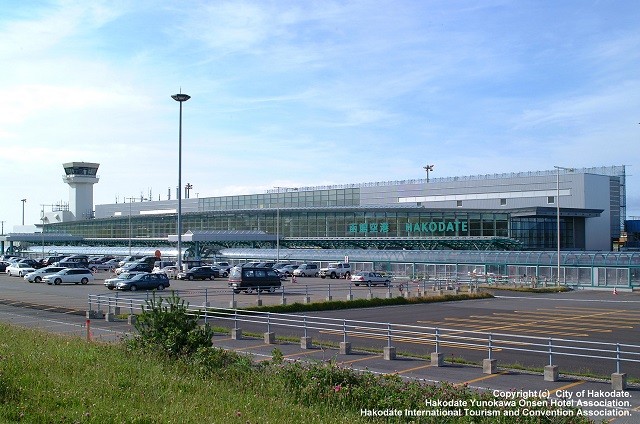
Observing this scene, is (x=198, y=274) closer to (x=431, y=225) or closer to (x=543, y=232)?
(x=431, y=225)

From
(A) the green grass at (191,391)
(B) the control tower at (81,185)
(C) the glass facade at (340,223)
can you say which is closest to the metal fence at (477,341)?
(A) the green grass at (191,391)

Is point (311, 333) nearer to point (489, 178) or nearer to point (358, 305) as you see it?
point (358, 305)

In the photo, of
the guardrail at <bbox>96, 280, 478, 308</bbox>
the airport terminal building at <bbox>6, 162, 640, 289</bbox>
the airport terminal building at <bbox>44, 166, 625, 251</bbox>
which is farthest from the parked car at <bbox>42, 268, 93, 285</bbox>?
the airport terminal building at <bbox>6, 162, 640, 289</bbox>

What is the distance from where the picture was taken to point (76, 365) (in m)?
13.1

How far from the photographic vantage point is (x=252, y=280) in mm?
46875

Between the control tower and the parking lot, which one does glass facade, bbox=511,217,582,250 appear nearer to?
the parking lot

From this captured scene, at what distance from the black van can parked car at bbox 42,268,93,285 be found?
59.1 feet

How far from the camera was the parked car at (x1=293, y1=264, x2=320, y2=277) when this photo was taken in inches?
2845

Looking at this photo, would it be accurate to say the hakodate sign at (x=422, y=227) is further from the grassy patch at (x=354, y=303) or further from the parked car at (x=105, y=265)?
→ the grassy patch at (x=354, y=303)

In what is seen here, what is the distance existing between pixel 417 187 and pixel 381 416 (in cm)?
9255

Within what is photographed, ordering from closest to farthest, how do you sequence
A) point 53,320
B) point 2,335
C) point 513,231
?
point 2,335 → point 53,320 → point 513,231

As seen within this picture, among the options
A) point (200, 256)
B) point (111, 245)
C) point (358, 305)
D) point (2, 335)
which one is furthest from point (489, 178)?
point (2, 335)

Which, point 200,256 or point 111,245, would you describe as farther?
point 111,245

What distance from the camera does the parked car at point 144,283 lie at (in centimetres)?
4953
